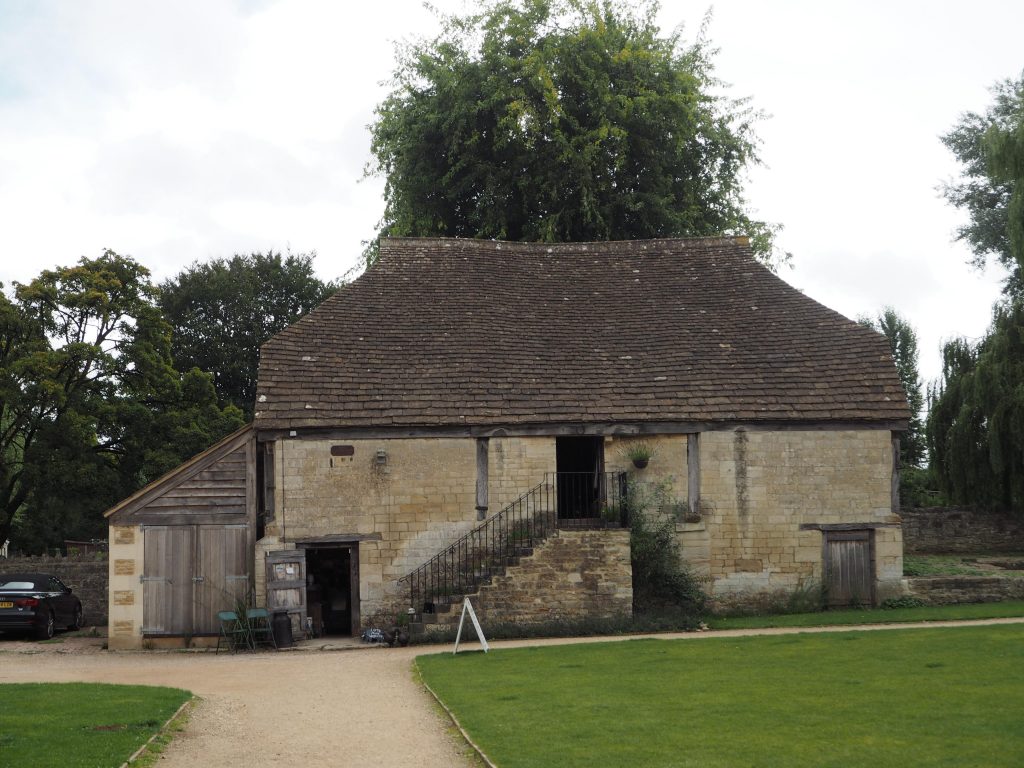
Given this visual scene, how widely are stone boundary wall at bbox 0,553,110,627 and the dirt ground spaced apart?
326 centimetres

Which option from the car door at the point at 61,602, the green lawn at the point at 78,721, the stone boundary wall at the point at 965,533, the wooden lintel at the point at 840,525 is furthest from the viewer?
the stone boundary wall at the point at 965,533

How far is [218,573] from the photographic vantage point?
20703 mm

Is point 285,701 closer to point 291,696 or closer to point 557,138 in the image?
point 291,696

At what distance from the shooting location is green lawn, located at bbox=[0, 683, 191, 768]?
31.4 ft

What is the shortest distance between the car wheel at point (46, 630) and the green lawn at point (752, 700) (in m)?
9.26

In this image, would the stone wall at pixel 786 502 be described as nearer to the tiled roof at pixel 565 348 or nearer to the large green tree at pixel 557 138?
the tiled roof at pixel 565 348

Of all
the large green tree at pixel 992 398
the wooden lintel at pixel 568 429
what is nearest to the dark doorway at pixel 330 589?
the wooden lintel at pixel 568 429

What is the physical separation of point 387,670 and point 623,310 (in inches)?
449

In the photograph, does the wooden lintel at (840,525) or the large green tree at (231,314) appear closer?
the wooden lintel at (840,525)

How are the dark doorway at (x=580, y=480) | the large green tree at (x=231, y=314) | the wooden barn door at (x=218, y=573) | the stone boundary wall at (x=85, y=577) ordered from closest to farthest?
the wooden barn door at (x=218, y=573)
the dark doorway at (x=580, y=480)
the stone boundary wall at (x=85, y=577)
the large green tree at (x=231, y=314)

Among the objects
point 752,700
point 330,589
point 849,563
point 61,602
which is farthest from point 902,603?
point 61,602

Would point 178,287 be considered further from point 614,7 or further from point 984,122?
point 984,122

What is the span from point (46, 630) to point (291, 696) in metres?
10.1

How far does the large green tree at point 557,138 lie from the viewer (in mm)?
33562
